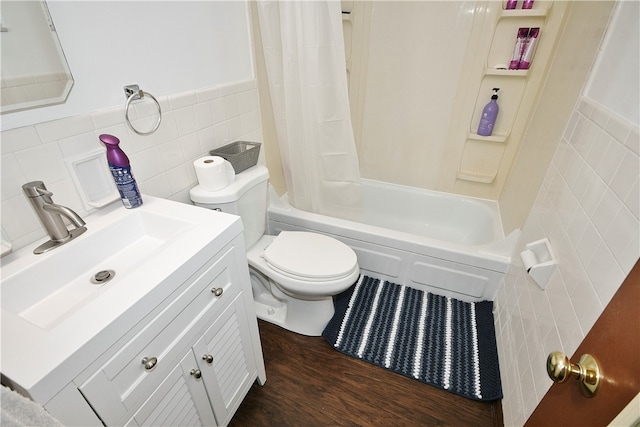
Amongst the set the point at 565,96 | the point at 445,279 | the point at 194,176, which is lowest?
the point at 445,279

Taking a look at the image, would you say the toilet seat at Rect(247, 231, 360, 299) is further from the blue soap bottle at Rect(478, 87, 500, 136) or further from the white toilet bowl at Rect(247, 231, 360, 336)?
the blue soap bottle at Rect(478, 87, 500, 136)

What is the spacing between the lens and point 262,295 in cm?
180

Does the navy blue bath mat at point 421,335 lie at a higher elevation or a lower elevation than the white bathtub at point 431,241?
lower

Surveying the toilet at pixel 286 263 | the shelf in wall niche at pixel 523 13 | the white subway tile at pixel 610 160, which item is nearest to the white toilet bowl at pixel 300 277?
the toilet at pixel 286 263

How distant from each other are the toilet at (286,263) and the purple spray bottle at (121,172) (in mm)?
276

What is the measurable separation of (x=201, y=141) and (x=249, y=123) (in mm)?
362

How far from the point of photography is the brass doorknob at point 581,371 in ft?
1.67

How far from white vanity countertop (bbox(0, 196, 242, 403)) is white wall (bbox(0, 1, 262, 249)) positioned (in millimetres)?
197

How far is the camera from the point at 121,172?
978 mm

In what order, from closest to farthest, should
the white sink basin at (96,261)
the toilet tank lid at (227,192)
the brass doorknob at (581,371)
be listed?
the brass doorknob at (581,371)
the white sink basin at (96,261)
the toilet tank lid at (227,192)

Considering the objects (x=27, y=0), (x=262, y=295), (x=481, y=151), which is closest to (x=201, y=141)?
(x=27, y=0)

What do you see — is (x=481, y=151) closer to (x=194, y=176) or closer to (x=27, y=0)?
(x=194, y=176)

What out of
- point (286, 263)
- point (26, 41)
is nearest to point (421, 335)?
point (286, 263)

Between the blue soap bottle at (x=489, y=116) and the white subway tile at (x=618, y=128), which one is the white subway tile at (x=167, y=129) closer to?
the white subway tile at (x=618, y=128)
